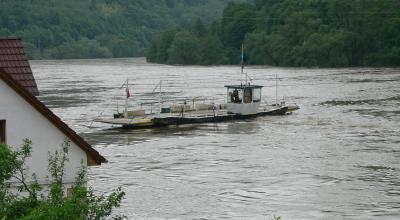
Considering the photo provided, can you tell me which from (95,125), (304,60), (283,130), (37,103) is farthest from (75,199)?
(304,60)

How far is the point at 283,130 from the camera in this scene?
187 feet

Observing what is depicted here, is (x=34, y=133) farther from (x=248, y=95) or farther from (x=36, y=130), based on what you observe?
(x=248, y=95)

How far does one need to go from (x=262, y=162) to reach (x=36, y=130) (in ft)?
82.5

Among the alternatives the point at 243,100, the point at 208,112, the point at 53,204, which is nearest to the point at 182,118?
the point at 208,112

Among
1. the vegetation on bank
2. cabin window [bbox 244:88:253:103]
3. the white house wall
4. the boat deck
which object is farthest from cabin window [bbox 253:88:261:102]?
the vegetation on bank

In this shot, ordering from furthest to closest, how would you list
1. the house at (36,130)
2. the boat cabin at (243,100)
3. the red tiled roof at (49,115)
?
1. the boat cabin at (243,100)
2. the house at (36,130)
3. the red tiled roof at (49,115)

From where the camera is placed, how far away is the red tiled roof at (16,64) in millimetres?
18344

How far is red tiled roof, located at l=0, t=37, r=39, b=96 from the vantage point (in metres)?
18.3

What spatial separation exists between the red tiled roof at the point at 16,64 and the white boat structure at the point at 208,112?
39.7m

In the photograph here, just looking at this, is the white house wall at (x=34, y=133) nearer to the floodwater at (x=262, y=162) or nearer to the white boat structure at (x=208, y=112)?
the floodwater at (x=262, y=162)

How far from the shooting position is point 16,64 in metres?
18.5

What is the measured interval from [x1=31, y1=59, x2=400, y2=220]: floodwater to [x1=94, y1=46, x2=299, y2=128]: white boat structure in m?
0.95

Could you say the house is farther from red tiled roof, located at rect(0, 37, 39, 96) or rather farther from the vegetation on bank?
the vegetation on bank

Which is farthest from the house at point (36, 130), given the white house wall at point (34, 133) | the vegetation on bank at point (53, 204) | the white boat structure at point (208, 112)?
the white boat structure at point (208, 112)
